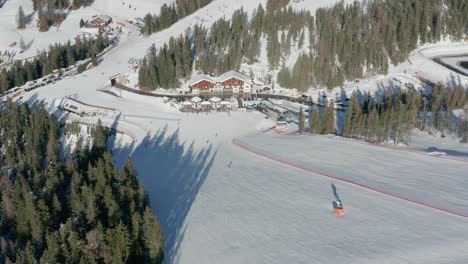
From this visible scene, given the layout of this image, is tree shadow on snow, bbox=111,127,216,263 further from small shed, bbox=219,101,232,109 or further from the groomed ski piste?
small shed, bbox=219,101,232,109

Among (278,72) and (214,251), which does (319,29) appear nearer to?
(278,72)

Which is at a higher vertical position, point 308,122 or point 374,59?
point 374,59

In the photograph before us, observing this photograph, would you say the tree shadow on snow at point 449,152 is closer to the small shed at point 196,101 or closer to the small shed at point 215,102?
the small shed at point 215,102

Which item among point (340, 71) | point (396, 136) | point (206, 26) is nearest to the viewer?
point (396, 136)

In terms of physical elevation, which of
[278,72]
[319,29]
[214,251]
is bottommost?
[214,251]


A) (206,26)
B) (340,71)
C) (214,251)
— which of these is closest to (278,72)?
(340,71)

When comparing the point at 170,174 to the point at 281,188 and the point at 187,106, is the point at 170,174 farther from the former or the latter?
the point at 187,106

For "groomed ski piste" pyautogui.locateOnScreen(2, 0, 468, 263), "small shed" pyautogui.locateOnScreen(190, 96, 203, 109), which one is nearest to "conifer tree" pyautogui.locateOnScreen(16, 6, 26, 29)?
"groomed ski piste" pyautogui.locateOnScreen(2, 0, 468, 263)

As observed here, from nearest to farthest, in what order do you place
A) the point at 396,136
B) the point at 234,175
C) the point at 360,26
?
the point at 234,175
the point at 396,136
the point at 360,26
